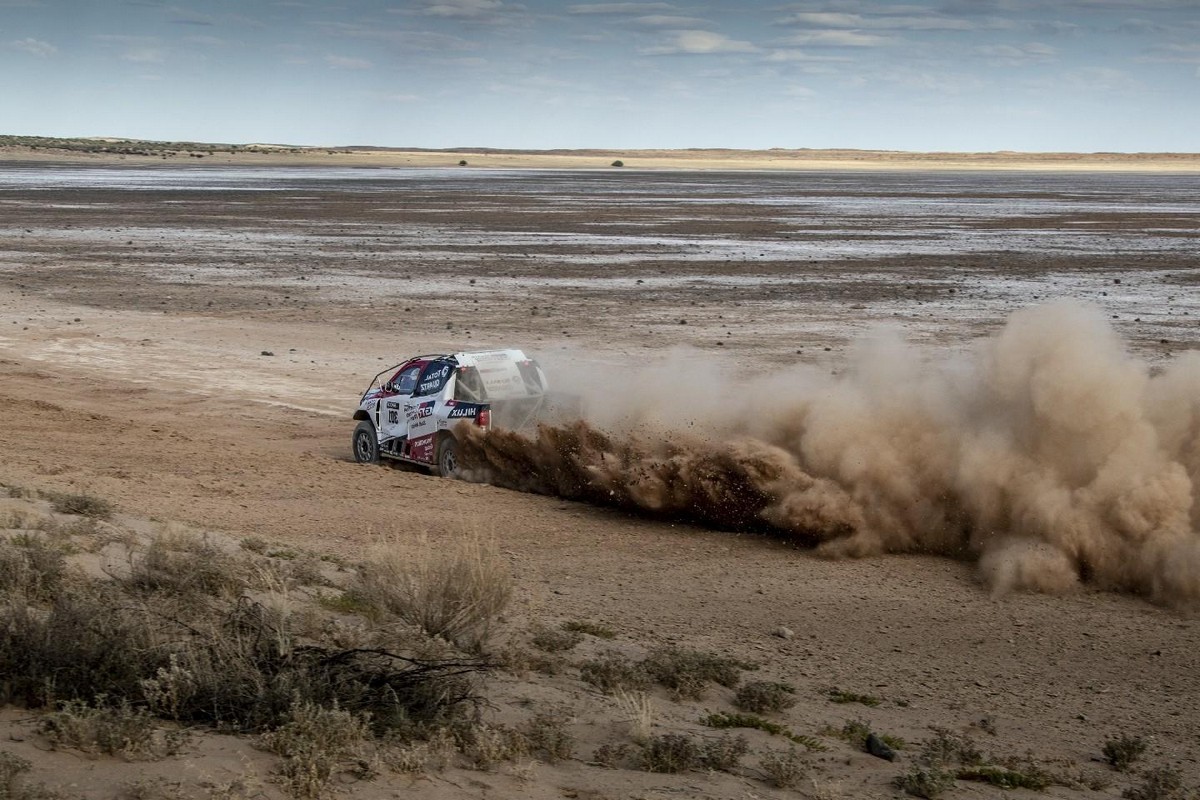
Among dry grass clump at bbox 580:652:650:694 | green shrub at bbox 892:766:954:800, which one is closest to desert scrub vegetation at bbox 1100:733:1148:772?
green shrub at bbox 892:766:954:800

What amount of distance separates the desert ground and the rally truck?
48 cm

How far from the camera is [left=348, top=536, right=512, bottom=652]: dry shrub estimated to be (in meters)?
9.69

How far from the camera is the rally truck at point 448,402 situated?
16.8 m

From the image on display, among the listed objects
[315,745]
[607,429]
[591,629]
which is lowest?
[591,629]

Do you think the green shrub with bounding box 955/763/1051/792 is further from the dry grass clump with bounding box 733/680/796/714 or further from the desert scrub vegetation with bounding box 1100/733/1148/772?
the dry grass clump with bounding box 733/680/796/714

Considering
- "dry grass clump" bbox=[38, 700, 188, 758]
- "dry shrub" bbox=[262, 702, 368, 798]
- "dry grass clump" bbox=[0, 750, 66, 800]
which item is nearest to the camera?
"dry grass clump" bbox=[0, 750, 66, 800]

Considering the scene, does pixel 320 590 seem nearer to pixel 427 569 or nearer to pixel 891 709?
pixel 427 569

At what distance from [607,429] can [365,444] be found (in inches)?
145

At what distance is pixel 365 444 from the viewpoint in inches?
713

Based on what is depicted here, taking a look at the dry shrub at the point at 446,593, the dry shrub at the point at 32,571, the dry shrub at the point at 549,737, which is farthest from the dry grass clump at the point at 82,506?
the dry shrub at the point at 549,737

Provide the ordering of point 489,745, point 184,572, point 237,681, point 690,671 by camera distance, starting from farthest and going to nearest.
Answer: point 184,572
point 690,671
point 237,681
point 489,745

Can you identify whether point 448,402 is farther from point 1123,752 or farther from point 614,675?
point 1123,752

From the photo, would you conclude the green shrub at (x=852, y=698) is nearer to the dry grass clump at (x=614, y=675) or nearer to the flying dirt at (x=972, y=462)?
the dry grass clump at (x=614, y=675)

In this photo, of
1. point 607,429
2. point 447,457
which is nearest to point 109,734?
point 607,429
